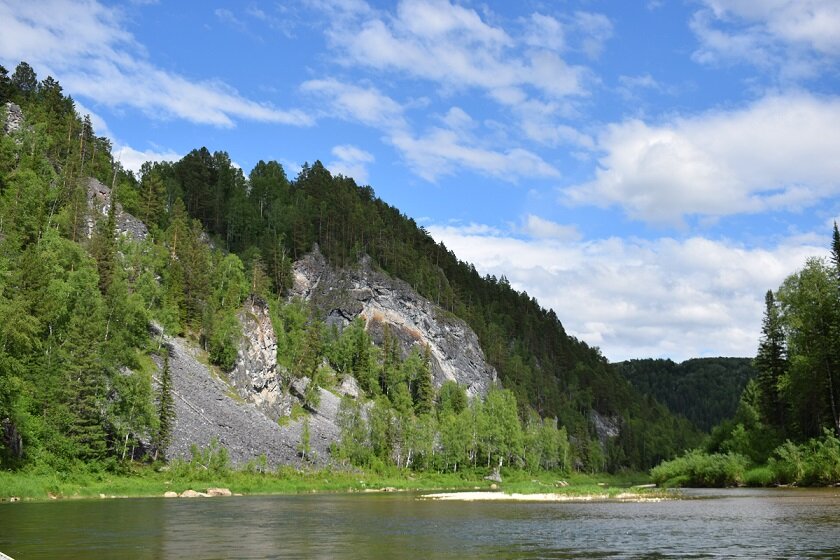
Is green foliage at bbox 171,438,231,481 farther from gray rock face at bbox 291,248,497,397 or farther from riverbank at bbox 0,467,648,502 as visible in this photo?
gray rock face at bbox 291,248,497,397

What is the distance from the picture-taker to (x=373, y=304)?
7485 inches

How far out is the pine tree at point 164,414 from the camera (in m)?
88.4

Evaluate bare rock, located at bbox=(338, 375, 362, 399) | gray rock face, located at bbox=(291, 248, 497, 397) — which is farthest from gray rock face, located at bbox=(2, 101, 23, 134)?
bare rock, located at bbox=(338, 375, 362, 399)

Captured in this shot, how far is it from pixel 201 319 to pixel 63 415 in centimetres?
5148

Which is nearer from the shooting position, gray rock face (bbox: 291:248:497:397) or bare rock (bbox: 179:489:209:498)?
bare rock (bbox: 179:489:209:498)

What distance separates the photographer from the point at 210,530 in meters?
37.1

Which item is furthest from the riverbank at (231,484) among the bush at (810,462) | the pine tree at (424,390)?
the pine tree at (424,390)

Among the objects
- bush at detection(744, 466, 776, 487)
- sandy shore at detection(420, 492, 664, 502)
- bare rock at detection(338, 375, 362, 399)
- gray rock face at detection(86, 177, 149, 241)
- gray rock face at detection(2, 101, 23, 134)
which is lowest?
sandy shore at detection(420, 492, 664, 502)

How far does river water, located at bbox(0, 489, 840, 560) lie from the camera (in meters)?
27.2

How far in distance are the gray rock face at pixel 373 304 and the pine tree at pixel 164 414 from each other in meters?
89.2

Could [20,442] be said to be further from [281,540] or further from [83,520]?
[281,540]

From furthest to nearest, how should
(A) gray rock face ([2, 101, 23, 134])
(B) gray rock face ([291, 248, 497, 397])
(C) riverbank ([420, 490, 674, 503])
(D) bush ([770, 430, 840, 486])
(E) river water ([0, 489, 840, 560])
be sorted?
(B) gray rock face ([291, 248, 497, 397])
(A) gray rock face ([2, 101, 23, 134])
(D) bush ([770, 430, 840, 486])
(C) riverbank ([420, 490, 674, 503])
(E) river water ([0, 489, 840, 560])

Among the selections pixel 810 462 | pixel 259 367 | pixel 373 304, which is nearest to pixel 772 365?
pixel 810 462

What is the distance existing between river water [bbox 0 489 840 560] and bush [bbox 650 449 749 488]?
3535 cm
